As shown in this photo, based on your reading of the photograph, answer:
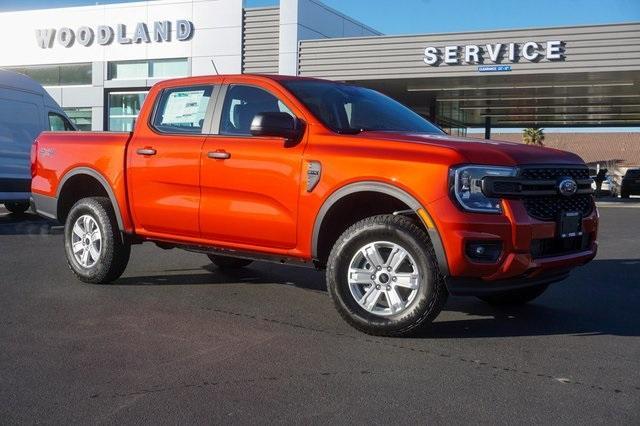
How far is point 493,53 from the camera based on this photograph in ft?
71.7

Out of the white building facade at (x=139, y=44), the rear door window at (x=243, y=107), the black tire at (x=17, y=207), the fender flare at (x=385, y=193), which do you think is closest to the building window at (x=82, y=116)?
the white building facade at (x=139, y=44)

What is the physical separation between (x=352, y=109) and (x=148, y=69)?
2252 centimetres

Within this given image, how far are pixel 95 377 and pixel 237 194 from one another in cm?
202

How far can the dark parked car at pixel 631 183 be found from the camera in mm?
36094

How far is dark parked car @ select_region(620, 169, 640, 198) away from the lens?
118 ft

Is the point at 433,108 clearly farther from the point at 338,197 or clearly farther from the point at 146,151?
the point at 338,197

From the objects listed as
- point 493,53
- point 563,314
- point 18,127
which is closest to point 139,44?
point 493,53

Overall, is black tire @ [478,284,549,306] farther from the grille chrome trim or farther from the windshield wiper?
the windshield wiper

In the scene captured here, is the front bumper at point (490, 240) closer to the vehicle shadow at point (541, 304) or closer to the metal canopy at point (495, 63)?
the vehicle shadow at point (541, 304)

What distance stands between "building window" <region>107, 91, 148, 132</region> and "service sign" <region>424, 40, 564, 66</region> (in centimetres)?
1145

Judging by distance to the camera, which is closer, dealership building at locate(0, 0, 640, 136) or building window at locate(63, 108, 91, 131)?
dealership building at locate(0, 0, 640, 136)

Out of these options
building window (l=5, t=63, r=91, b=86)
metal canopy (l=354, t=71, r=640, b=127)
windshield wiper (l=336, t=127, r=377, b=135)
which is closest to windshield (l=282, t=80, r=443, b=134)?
windshield wiper (l=336, t=127, r=377, b=135)

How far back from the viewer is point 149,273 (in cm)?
732

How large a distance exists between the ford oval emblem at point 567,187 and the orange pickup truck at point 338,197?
0.01 m
